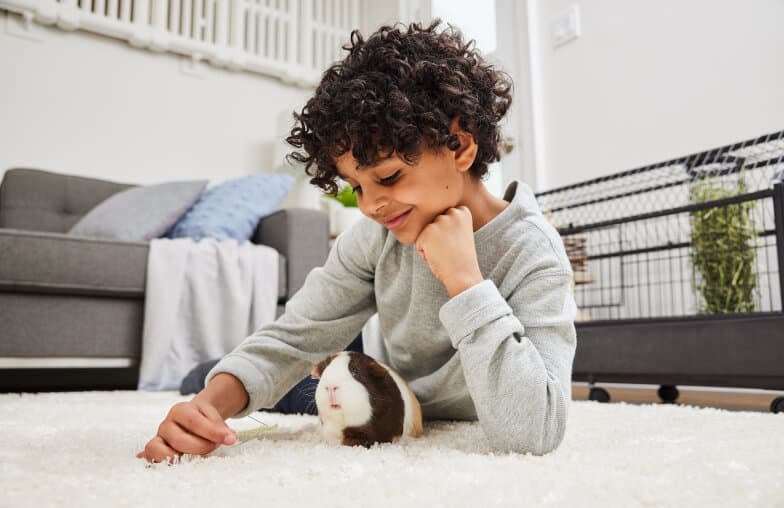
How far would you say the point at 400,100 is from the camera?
0.68m

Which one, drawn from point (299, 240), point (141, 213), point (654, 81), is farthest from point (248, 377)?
point (654, 81)

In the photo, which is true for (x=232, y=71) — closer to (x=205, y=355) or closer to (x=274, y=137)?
(x=274, y=137)

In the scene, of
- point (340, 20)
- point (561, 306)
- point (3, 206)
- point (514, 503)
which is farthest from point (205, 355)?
point (340, 20)

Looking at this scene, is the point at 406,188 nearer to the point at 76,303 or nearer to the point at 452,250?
the point at 452,250

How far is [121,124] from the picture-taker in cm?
270

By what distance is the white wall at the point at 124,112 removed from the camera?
2.50 m

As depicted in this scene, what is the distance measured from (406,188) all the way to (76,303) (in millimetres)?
1300

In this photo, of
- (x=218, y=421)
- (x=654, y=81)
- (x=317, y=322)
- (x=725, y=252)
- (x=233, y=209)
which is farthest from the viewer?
(x=233, y=209)

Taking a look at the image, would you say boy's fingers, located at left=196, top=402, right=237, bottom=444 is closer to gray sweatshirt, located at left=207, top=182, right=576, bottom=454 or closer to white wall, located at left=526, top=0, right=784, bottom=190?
gray sweatshirt, located at left=207, top=182, right=576, bottom=454

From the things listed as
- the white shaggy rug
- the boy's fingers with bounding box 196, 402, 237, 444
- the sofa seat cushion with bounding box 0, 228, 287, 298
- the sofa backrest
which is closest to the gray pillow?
the sofa seat cushion with bounding box 0, 228, 287, 298

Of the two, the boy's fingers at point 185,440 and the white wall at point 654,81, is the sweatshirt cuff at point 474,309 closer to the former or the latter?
the boy's fingers at point 185,440

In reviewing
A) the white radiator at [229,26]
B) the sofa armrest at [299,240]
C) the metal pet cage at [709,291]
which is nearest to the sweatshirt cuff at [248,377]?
the metal pet cage at [709,291]

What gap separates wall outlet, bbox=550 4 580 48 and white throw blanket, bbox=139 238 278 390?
1.33 meters

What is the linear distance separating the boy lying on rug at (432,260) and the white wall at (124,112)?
214 centimetres
